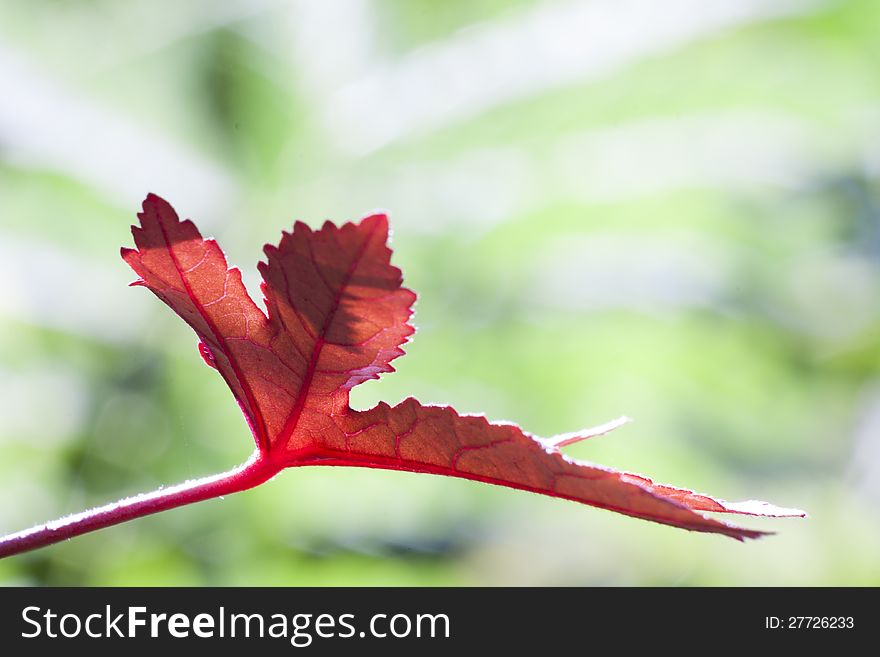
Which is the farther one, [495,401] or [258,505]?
[495,401]

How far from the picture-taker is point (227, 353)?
0.38m

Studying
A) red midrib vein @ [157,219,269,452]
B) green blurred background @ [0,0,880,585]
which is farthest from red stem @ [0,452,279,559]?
green blurred background @ [0,0,880,585]

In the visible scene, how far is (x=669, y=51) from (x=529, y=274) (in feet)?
1.96

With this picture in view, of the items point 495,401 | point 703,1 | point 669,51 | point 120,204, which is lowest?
point 495,401

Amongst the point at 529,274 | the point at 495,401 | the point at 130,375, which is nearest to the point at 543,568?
the point at 495,401

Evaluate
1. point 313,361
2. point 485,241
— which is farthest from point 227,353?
point 485,241

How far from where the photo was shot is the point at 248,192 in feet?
5.99

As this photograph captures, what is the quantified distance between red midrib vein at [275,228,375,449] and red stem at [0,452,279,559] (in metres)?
0.03

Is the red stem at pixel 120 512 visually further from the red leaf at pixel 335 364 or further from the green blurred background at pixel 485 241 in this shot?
the green blurred background at pixel 485 241

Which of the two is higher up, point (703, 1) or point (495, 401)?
point (703, 1)

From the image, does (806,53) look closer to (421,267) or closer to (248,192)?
(421,267)

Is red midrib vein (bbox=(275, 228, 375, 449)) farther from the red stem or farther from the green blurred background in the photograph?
the green blurred background

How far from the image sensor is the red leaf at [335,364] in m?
0.31

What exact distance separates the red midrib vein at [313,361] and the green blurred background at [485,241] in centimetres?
120
